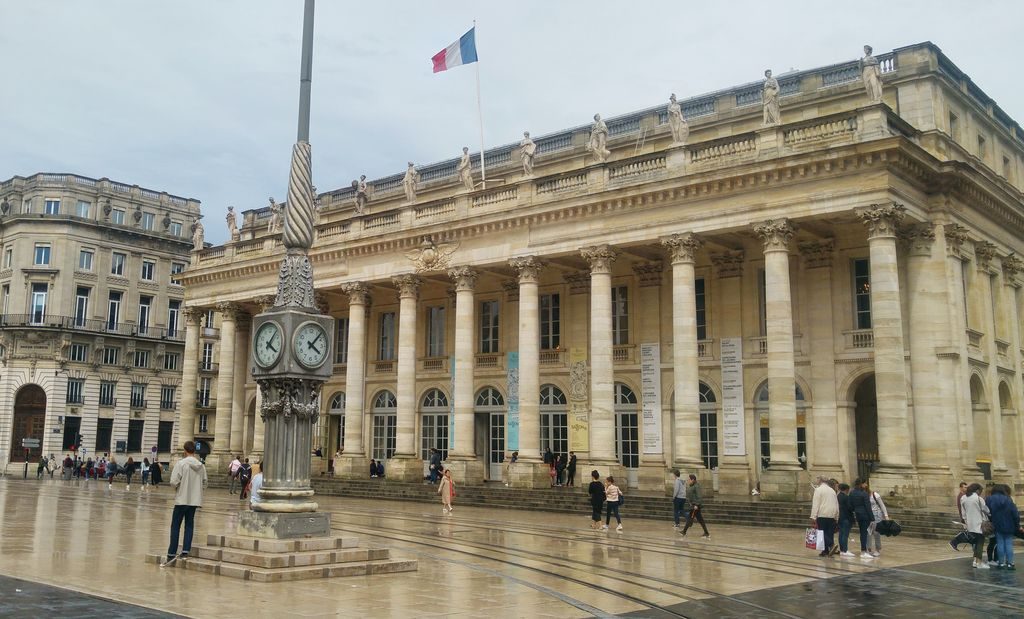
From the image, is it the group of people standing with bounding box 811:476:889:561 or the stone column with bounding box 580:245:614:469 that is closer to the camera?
the group of people standing with bounding box 811:476:889:561

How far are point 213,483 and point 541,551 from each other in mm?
26692

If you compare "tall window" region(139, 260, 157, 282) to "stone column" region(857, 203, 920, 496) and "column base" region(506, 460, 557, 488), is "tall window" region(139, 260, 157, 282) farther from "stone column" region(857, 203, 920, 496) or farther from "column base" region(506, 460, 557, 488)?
"stone column" region(857, 203, 920, 496)

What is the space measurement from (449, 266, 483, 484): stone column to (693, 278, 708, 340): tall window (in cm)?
819

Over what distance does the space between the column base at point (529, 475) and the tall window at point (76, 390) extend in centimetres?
3802

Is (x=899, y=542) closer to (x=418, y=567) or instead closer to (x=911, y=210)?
(x=911, y=210)

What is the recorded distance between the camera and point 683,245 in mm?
28203

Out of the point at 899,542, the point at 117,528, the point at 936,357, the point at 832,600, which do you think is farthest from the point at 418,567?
the point at 936,357

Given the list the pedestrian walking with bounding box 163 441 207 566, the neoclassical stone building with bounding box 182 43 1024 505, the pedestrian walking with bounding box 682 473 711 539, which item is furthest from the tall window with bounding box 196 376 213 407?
the pedestrian walking with bounding box 163 441 207 566

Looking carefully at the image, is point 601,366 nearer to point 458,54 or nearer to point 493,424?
point 493,424

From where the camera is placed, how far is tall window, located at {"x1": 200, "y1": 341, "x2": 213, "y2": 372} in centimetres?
6650

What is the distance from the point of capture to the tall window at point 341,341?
42438mm

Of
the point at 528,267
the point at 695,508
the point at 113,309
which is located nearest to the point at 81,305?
the point at 113,309

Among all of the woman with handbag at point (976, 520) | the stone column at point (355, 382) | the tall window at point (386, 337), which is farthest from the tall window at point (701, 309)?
the woman with handbag at point (976, 520)

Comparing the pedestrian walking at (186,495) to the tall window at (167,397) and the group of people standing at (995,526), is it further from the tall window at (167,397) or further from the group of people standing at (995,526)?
the tall window at (167,397)
